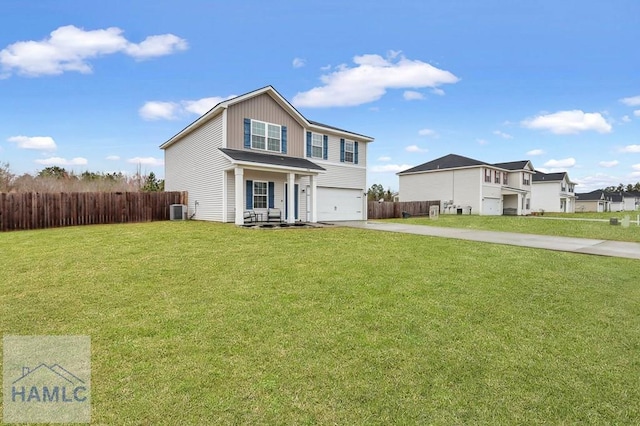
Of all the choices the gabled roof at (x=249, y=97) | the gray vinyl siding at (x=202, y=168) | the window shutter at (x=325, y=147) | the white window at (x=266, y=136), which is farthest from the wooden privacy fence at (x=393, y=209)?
the gray vinyl siding at (x=202, y=168)

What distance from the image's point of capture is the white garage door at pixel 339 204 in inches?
829

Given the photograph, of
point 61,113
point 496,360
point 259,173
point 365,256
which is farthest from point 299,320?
point 61,113

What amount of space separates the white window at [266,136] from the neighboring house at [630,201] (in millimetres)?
93219

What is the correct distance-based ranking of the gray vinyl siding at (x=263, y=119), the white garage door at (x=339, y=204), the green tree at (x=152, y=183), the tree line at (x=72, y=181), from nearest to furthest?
the gray vinyl siding at (x=263, y=119)
the white garage door at (x=339, y=204)
the tree line at (x=72, y=181)
the green tree at (x=152, y=183)

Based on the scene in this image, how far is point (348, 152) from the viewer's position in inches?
877

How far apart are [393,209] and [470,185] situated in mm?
11950

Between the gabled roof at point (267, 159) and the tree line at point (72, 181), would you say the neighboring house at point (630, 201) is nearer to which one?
the gabled roof at point (267, 159)

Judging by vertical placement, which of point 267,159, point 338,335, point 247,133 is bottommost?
point 338,335

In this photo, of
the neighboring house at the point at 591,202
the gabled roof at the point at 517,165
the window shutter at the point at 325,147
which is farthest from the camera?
the neighboring house at the point at 591,202

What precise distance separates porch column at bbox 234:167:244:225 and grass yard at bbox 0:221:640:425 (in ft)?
24.0

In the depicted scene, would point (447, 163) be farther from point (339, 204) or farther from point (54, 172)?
point (54, 172)

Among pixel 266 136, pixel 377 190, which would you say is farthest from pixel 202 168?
pixel 377 190

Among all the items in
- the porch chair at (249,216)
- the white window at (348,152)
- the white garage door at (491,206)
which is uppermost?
the white window at (348,152)

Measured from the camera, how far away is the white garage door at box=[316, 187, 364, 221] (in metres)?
21.0
